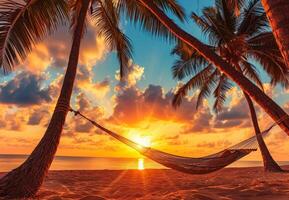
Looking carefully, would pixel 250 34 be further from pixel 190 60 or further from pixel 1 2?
pixel 1 2

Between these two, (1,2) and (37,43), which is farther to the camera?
(37,43)

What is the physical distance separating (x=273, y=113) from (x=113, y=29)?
4.70 m

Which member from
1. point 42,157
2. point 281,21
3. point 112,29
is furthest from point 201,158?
point 112,29

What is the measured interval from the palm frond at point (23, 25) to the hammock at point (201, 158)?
1812 mm

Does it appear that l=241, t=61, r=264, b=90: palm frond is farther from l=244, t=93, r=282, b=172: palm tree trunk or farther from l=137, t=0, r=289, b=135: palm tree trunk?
l=137, t=0, r=289, b=135: palm tree trunk

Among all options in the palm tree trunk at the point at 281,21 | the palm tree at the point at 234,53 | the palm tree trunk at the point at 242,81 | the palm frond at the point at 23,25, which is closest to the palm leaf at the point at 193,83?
the palm tree at the point at 234,53

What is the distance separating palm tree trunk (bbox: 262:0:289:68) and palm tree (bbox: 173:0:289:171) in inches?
242

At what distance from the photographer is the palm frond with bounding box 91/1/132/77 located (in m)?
6.64

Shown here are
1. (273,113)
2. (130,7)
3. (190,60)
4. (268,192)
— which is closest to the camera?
(273,113)

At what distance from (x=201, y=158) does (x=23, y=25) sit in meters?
2.99

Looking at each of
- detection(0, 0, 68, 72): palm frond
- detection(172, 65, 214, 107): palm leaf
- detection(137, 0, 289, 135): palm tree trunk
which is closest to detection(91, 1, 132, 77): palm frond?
detection(0, 0, 68, 72): palm frond

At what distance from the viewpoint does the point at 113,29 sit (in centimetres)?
668

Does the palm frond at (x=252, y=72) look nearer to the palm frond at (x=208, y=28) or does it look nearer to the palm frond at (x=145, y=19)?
the palm frond at (x=208, y=28)

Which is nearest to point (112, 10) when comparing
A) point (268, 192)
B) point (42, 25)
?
point (42, 25)
